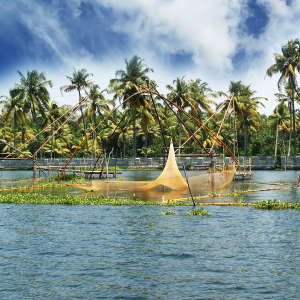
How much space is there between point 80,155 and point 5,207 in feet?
178

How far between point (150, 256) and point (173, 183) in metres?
12.8

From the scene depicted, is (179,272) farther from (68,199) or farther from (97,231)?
(68,199)

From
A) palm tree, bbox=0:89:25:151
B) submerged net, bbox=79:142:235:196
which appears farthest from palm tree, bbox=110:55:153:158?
submerged net, bbox=79:142:235:196

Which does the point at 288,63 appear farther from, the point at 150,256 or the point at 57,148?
the point at 150,256

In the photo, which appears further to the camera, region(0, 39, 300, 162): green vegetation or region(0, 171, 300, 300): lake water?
region(0, 39, 300, 162): green vegetation

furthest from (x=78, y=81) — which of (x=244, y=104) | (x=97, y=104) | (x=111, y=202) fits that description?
(x=111, y=202)

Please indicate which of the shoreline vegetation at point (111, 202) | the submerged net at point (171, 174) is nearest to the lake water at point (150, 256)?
the shoreline vegetation at point (111, 202)

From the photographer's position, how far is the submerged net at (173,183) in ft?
74.6

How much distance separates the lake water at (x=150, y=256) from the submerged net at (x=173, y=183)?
6.14m

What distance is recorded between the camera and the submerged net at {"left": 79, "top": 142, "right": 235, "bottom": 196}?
74.6 feet

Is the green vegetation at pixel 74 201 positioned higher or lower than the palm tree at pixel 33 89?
lower

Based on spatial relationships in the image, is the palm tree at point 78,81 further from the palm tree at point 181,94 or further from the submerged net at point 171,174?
the submerged net at point 171,174

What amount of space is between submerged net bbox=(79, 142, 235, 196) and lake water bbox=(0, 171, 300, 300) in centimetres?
614

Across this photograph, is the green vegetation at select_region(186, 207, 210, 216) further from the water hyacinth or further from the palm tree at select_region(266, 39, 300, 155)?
the palm tree at select_region(266, 39, 300, 155)
